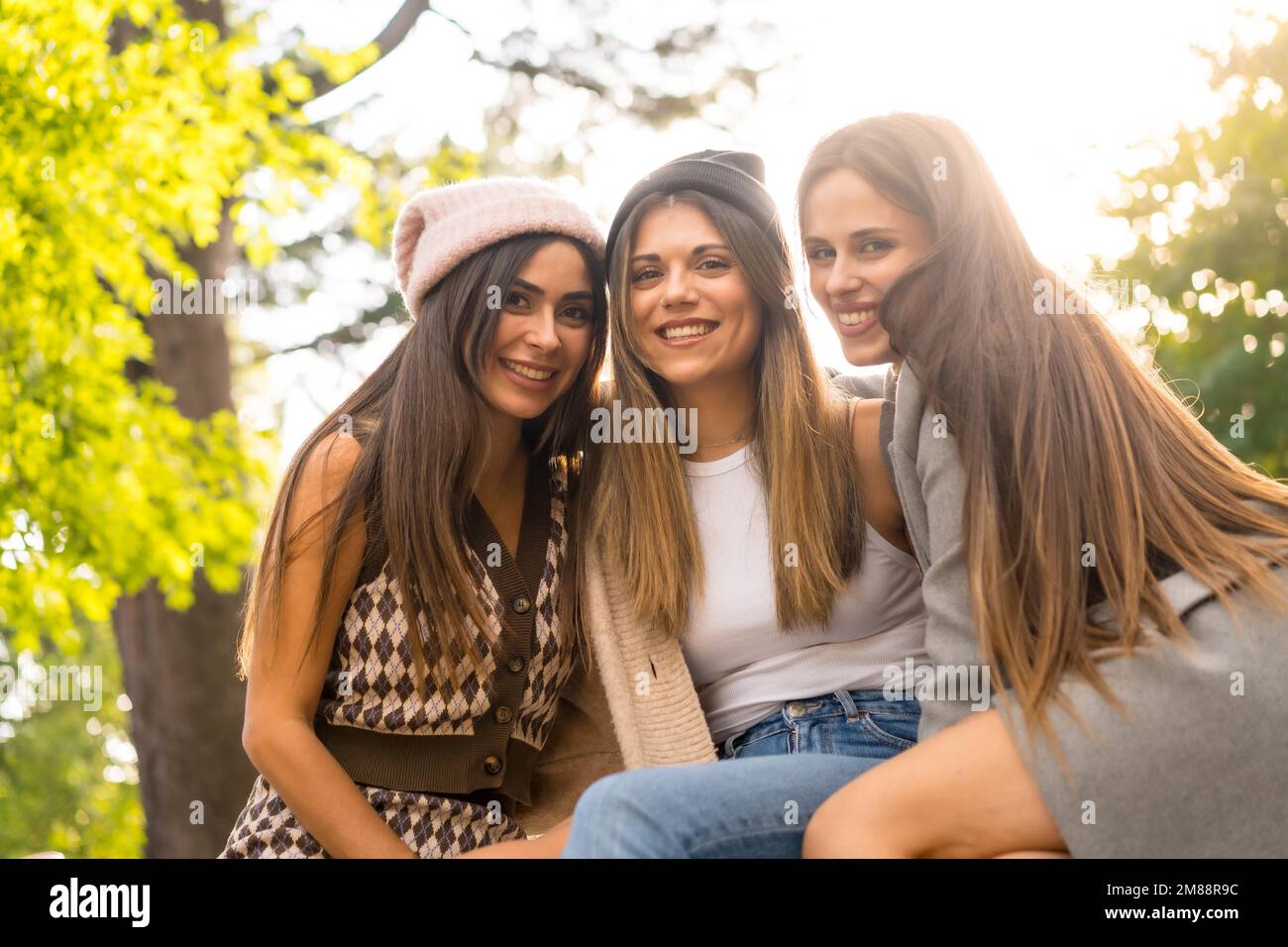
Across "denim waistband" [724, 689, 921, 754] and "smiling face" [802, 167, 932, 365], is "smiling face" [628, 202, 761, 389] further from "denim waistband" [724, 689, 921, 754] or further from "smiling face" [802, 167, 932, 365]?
"denim waistband" [724, 689, 921, 754]

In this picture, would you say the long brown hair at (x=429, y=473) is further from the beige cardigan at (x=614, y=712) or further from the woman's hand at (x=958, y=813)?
the woman's hand at (x=958, y=813)

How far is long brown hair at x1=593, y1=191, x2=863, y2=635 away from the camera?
9.78 feet

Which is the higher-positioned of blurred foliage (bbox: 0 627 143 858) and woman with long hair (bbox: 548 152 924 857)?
woman with long hair (bbox: 548 152 924 857)

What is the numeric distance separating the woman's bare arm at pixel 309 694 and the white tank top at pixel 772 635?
0.81 meters

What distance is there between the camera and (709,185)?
10.5 ft

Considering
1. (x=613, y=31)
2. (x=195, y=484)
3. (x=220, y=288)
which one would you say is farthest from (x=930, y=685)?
(x=613, y=31)

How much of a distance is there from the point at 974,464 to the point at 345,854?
156cm

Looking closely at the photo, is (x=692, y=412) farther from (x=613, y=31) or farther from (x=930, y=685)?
(x=613, y=31)

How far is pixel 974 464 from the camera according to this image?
2395 mm

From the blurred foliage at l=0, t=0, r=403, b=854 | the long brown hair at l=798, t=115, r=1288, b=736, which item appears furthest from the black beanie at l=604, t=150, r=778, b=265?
the blurred foliage at l=0, t=0, r=403, b=854

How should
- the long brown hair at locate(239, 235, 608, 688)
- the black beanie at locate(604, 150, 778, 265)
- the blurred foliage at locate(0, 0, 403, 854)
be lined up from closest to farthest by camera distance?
1. the long brown hair at locate(239, 235, 608, 688)
2. the black beanie at locate(604, 150, 778, 265)
3. the blurred foliage at locate(0, 0, 403, 854)

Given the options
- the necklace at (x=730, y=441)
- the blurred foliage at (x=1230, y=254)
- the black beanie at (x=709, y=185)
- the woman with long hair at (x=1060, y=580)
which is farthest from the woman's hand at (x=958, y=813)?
the blurred foliage at (x=1230, y=254)

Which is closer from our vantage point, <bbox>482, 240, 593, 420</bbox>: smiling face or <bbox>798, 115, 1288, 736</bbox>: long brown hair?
<bbox>798, 115, 1288, 736</bbox>: long brown hair

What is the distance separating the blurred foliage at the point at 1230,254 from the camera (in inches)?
217
